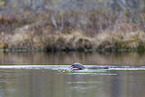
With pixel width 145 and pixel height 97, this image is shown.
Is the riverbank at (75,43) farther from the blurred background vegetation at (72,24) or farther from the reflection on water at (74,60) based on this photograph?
the reflection on water at (74,60)

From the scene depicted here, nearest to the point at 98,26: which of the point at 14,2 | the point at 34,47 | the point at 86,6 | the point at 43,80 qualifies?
the point at 86,6

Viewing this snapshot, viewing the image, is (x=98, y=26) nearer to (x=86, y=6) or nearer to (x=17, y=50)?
(x=86, y=6)

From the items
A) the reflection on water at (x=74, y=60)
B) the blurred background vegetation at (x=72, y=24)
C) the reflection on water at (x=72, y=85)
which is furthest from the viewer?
the blurred background vegetation at (x=72, y=24)

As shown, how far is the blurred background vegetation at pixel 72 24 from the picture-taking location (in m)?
55.2

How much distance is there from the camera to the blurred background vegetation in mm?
55250

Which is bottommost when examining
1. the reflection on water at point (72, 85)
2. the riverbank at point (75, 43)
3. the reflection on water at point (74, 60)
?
the reflection on water at point (72, 85)

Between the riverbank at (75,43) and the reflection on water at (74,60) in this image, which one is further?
the riverbank at (75,43)

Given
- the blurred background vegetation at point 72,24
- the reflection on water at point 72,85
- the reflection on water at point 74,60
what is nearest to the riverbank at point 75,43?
the blurred background vegetation at point 72,24

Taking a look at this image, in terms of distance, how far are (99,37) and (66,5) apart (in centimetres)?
3762

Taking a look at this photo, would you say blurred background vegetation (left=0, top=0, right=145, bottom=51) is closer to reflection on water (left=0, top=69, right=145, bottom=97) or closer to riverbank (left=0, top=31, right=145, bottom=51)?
riverbank (left=0, top=31, right=145, bottom=51)

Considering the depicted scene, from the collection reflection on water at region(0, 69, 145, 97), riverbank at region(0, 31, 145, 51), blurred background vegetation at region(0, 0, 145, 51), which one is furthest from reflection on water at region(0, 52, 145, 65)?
blurred background vegetation at region(0, 0, 145, 51)

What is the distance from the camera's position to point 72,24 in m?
76.0

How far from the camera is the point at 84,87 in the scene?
15328 mm

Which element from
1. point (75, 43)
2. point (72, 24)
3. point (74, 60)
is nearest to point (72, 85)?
point (74, 60)
